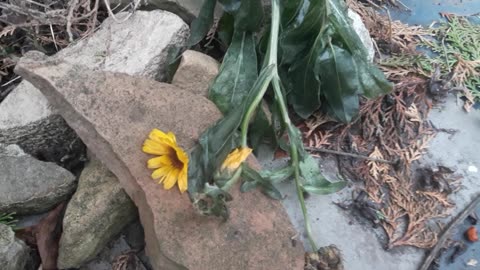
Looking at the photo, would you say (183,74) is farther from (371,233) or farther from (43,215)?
(371,233)

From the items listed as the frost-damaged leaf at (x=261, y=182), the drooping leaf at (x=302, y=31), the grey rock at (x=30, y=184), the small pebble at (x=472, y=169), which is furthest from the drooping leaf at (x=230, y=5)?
the small pebble at (x=472, y=169)

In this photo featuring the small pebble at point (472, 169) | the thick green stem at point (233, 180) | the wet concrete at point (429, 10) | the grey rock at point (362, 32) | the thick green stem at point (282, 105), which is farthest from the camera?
the wet concrete at point (429, 10)

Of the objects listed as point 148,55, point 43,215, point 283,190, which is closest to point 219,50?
point 148,55

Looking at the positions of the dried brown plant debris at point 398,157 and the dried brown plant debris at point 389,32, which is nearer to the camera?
the dried brown plant debris at point 398,157

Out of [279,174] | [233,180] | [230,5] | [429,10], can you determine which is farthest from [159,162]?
[429,10]

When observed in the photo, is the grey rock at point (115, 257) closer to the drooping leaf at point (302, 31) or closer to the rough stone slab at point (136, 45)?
the rough stone slab at point (136, 45)

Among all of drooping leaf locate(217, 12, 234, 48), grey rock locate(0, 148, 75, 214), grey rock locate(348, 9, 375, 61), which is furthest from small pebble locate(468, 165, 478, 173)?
grey rock locate(0, 148, 75, 214)
